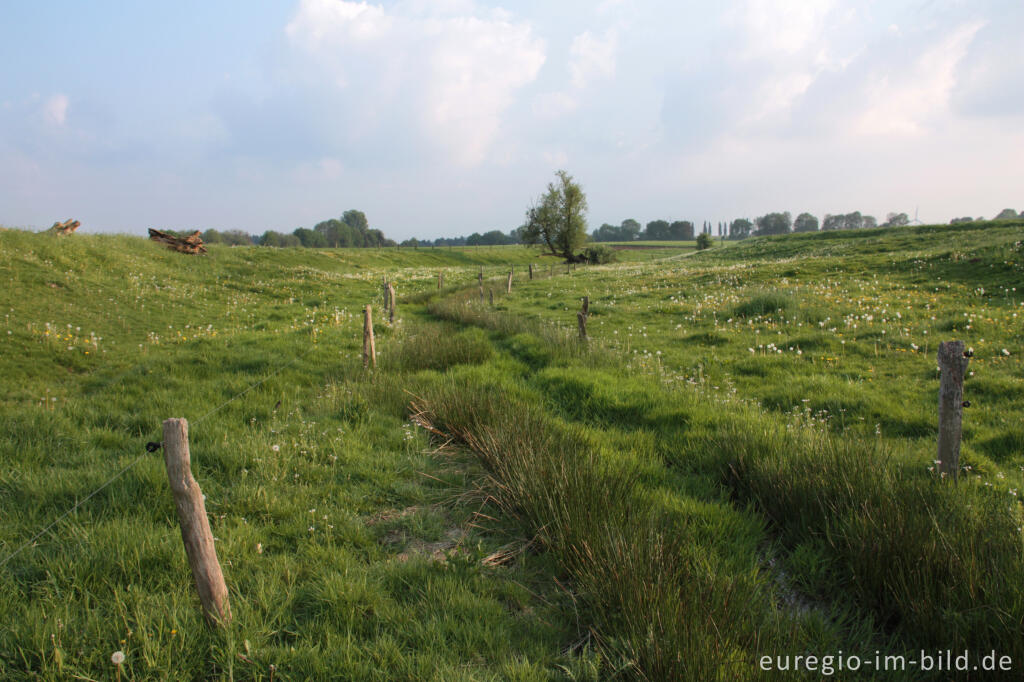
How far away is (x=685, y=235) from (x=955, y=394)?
6495 inches

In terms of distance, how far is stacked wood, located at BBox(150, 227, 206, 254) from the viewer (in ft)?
97.0

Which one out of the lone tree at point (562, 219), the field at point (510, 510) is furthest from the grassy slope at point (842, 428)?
the lone tree at point (562, 219)

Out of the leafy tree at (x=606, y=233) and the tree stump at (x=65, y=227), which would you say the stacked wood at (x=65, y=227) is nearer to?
the tree stump at (x=65, y=227)

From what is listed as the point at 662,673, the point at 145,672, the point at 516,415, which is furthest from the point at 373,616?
the point at 516,415

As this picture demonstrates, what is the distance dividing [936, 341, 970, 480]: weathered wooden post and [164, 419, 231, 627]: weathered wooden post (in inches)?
242

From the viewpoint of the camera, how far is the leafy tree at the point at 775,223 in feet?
497

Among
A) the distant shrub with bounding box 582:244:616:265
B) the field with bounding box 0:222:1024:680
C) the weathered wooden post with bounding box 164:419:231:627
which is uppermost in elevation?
the distant shrub with bounding box 582:244:616:265

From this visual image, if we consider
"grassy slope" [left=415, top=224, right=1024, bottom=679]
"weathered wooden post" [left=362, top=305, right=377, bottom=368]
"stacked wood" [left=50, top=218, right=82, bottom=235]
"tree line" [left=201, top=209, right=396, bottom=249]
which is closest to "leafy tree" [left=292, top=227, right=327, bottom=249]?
"tree line" [left=201, top=209, right=396, bottom=249]

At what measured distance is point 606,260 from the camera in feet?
208

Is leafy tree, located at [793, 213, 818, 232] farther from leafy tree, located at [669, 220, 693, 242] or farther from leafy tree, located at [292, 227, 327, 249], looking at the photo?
leafy tree, located at [292, 227, 327, 249]

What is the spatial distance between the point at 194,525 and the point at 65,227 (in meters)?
31.0

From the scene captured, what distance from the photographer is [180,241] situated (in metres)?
29.8

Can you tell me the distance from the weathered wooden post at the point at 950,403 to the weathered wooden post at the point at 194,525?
6.14 m

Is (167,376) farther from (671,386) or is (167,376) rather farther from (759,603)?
(759,603)
